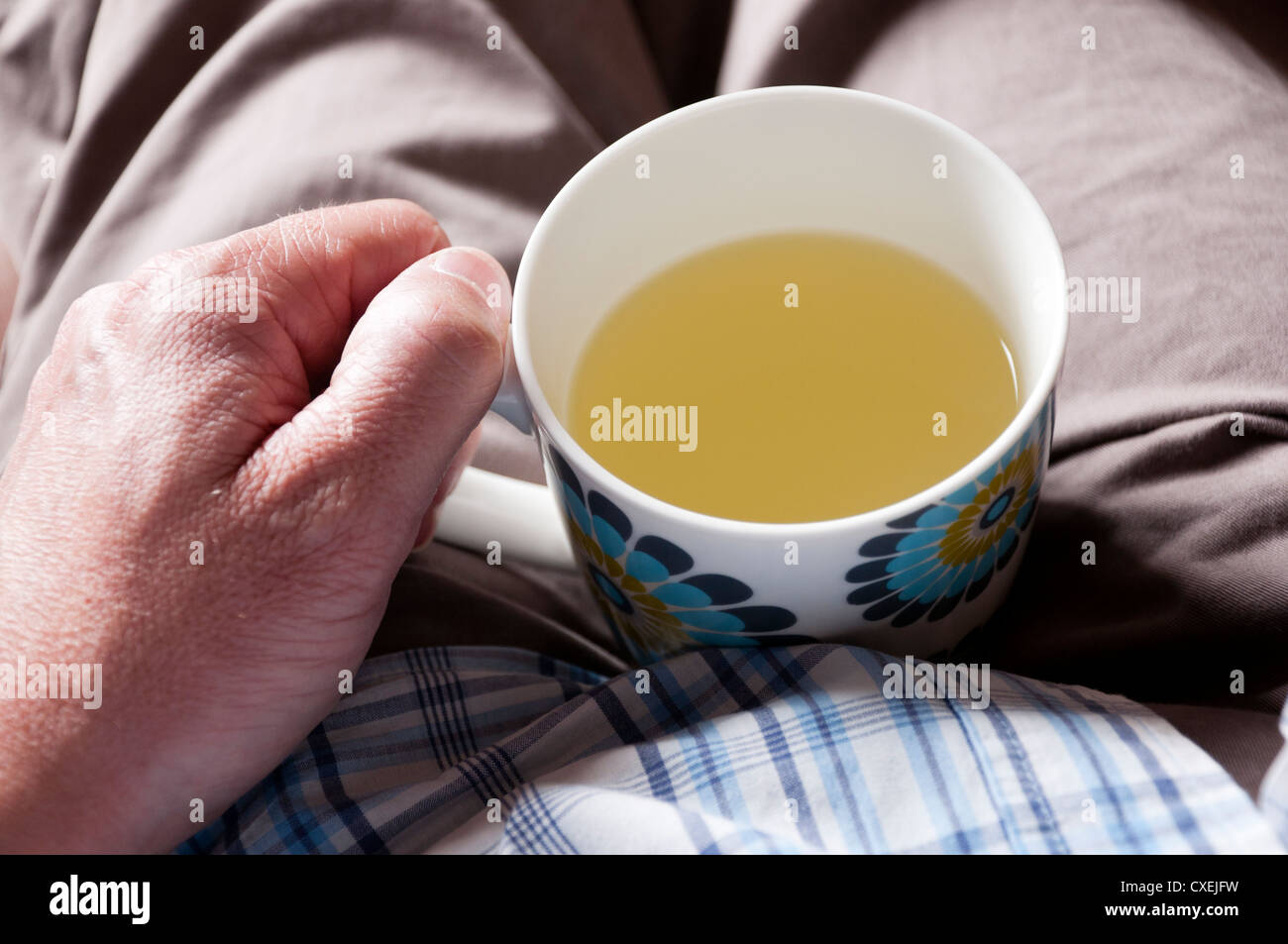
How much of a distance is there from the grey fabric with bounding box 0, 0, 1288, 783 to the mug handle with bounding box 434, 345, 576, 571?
1.8 inches

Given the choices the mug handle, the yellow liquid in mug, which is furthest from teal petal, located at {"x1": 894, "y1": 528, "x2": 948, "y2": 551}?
the mug handle

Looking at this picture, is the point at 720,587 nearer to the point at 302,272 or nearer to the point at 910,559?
the point at 910,559

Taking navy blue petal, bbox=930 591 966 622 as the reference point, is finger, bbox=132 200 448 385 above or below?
above

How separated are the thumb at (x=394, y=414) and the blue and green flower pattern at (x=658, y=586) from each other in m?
0.06

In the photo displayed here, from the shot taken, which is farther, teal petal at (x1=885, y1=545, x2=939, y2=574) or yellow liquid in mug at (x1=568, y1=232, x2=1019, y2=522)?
yellow liquid in mug at (x1=568, y1=232, x2=1019, y2=522)

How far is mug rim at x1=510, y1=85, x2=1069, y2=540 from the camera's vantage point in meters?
0.51

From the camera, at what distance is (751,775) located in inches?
22.5

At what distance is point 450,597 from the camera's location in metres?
0.74

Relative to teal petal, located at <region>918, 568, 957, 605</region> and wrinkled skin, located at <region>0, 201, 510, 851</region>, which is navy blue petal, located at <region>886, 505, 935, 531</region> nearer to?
teal petal, located at <region>918, 568, 957, 605</region>

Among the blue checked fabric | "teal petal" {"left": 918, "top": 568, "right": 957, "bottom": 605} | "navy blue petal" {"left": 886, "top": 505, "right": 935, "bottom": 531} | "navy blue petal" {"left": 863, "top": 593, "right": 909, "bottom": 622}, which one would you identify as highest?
"navy blue petal" {"left": 886, "top": 505, "right": 935, "bottom": 531}

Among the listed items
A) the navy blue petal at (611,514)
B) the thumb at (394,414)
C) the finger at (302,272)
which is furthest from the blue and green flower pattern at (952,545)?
the finger at (302,272)

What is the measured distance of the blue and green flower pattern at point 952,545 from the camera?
52cm
